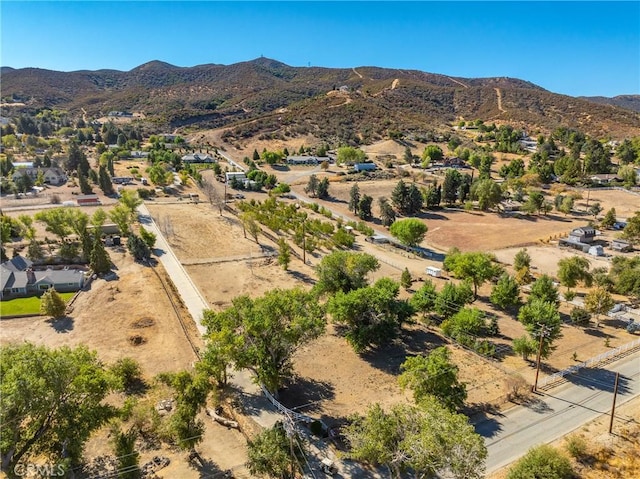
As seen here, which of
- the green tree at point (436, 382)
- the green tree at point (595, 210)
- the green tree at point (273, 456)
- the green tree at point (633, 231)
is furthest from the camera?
the green tree at point (595, 210)

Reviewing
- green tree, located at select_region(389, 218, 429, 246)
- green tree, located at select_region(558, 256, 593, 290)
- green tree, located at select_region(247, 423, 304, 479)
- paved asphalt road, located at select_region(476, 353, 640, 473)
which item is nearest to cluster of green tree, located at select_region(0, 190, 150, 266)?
green tree, located at select_region(389, 218, 429, 246)

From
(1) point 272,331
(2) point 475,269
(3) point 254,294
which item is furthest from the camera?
(3) point 254,294

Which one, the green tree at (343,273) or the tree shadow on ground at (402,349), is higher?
the green tree at (343,273)

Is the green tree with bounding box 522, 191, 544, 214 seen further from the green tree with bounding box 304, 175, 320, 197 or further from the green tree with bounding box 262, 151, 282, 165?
the green tree with bounding box 262, 151, 282, 165

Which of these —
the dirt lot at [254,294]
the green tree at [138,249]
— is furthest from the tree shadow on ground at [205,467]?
the green tree at [138,249]

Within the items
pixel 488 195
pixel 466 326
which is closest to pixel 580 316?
pixel 466 326

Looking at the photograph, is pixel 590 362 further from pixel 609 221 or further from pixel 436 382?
pixel 609 221

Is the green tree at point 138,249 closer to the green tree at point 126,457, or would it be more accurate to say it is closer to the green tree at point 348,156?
the green tree at point 126,457
